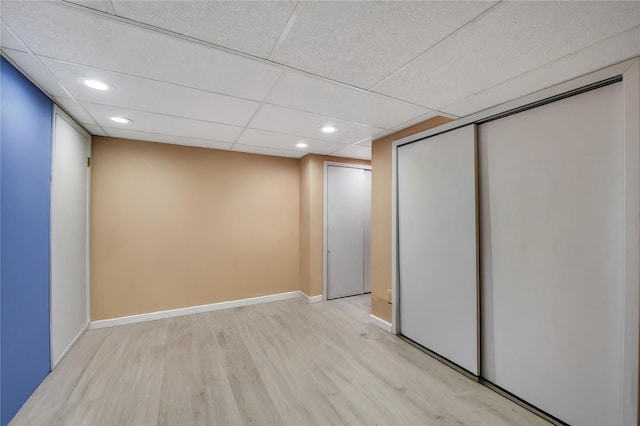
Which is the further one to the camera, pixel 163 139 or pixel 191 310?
pixel 191 310

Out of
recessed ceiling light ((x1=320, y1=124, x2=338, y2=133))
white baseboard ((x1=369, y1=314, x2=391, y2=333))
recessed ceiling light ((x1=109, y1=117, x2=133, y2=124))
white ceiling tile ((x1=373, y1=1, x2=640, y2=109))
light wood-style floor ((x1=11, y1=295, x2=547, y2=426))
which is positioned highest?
recessed ceiling light ((x1=109, y1=117, x2=133, y2=124))

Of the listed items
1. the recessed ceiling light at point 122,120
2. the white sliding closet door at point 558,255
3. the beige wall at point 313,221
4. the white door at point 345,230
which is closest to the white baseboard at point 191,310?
the beige wall at point 313,221

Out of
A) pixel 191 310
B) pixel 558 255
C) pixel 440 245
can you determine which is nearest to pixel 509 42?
pixel 558 255

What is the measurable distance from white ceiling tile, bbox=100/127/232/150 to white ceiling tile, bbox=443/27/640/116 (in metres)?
3.03

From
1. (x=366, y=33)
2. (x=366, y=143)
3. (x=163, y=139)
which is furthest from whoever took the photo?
(x=366, y=143)

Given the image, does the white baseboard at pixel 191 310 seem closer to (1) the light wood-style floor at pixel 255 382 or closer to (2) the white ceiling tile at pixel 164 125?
(1) the light wood-style floor at pixel 255 382

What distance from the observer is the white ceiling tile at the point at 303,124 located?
2.53 m

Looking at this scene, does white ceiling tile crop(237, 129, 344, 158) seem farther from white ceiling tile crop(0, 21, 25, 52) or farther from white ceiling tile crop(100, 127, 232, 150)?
white ceiling tile crop(0, 21, 25, 52)

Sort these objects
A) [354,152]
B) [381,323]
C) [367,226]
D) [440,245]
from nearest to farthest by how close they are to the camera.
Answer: [440,245] < [381,323] < [354,152] < [367,226]

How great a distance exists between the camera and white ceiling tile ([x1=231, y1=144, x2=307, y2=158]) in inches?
153

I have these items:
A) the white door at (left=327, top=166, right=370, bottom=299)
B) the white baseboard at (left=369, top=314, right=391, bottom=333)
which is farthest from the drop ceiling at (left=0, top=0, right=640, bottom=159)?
the white baseboard at (left=369, top=314, right=391, bottom=333)

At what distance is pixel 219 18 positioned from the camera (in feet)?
4.23

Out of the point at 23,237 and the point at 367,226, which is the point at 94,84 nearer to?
the point at 23,237

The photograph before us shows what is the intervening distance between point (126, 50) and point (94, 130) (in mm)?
2233
